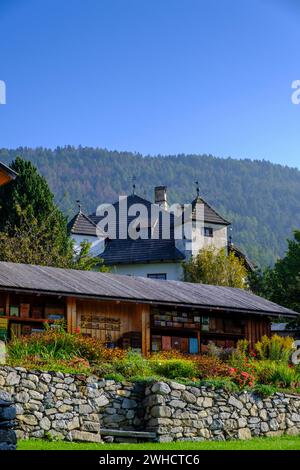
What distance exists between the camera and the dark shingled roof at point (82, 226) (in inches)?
2282

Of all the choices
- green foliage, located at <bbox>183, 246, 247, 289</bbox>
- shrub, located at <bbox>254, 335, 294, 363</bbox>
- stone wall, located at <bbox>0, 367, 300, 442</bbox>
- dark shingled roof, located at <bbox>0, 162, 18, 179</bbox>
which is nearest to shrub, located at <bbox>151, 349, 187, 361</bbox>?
shrub, located at <bbox>254, 335, 294, 363</bbox>

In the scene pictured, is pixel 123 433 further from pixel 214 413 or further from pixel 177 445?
pixel 214 413

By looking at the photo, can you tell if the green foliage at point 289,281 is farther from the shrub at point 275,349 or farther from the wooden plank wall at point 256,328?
the shrub at point 275,349

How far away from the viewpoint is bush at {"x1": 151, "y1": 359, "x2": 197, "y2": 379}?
25875 millimetres

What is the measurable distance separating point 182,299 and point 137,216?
97.0 feet

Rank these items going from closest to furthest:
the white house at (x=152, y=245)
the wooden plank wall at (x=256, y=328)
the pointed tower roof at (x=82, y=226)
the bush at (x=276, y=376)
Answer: the bush at (x=276, y=376)
the wooden plank wall at (x=256, y=328)
the white house at (x=152, y=245)
the pointed tower roof at (x=82, y=226)

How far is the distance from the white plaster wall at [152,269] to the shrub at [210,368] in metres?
27.4

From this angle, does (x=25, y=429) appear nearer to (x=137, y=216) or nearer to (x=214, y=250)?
(x=214, y=250)

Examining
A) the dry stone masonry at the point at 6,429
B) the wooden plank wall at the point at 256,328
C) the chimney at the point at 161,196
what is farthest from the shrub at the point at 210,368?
the chimney at the point at 161,196

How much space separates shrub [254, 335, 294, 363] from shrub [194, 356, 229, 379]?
366 cm

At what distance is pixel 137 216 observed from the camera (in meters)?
61.3

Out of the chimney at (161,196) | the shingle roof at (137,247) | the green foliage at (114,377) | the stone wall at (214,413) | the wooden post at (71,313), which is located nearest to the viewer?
the stone wall at (214,413)

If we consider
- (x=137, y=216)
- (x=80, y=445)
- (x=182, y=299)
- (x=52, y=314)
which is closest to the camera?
(x=80, y=445)
